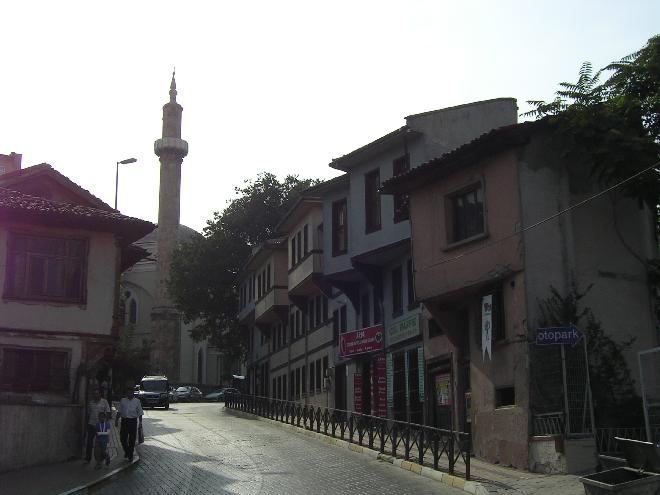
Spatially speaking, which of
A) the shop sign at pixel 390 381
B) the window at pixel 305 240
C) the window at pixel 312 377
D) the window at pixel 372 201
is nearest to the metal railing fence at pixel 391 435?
the shop sign at pixel 390 381

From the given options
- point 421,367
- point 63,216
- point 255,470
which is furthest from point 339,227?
point 255,470

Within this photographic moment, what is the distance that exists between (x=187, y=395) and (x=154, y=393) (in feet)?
64.2

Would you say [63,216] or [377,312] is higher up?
[63,216]

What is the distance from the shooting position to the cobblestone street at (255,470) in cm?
1495

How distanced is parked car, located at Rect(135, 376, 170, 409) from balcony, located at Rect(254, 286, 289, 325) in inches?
251

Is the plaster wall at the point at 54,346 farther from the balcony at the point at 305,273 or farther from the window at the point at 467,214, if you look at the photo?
the balcony at the point at 305,273

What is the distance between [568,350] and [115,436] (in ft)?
49.6

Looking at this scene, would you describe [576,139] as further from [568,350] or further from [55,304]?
[55,304]

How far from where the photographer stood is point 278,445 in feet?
75.7

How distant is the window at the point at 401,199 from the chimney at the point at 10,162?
31062 millimetres

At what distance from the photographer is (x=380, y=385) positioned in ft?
93.2

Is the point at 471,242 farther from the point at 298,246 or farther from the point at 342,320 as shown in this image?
the point at 298,246

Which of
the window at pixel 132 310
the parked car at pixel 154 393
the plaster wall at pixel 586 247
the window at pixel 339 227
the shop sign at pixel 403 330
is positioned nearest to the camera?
the plaster wall at pixel 586 247

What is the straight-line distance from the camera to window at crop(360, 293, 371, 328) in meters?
30.9
